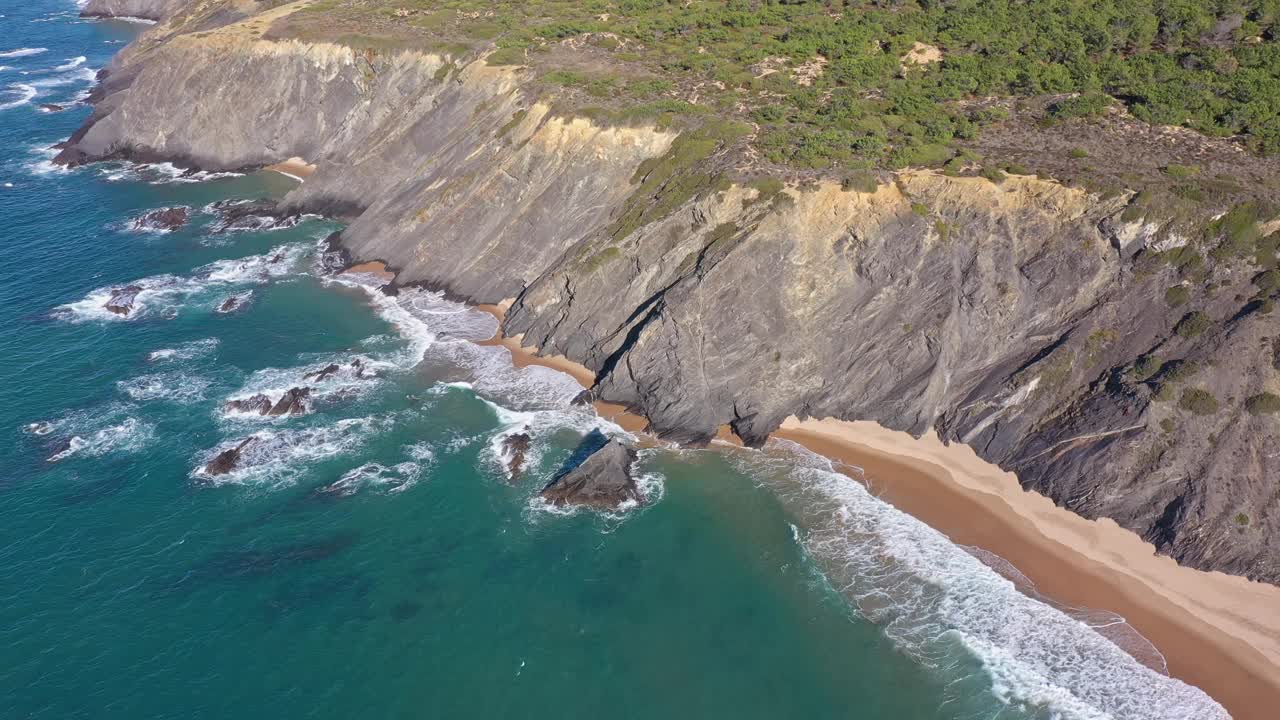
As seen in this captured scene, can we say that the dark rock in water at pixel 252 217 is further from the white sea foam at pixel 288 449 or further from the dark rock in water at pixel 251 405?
the white sea foam at pixel 288 449

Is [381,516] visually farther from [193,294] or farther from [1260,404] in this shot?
[1260,404]

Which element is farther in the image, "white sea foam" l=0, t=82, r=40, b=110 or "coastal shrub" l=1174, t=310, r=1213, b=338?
"white sea foam" l=0, t=82, r=40, b=110

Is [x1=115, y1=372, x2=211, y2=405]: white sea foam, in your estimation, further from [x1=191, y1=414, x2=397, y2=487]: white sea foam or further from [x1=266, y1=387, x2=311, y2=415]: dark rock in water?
[x1=191, y1=414, x2=397, y2=487]: white sea foam

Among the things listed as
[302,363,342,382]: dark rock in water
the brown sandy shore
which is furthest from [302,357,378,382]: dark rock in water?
the brown sandy shore

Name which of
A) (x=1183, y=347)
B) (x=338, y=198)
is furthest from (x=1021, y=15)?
(x=338, y=198)

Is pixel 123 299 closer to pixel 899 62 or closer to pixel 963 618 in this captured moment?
pixel 963 618

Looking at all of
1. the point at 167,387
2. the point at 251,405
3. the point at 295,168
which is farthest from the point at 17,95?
the point at 251,405
